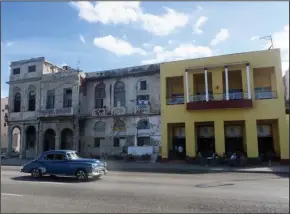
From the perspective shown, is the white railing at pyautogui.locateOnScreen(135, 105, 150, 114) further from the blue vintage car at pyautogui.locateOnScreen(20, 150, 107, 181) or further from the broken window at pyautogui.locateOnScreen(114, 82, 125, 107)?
the blue vintage car at pyautogui.locateOnScreen(20, 150, 107, 181)

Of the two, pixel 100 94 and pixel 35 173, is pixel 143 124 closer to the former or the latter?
pixel 100 94

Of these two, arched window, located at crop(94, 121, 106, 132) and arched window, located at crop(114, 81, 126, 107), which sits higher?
arched window, located at crop(114, 81, 126, 107)

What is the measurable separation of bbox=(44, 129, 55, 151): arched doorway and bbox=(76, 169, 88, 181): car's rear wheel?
2146cm

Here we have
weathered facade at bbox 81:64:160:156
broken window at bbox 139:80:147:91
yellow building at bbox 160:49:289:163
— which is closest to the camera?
yellow building at bbox 160:49:289:163

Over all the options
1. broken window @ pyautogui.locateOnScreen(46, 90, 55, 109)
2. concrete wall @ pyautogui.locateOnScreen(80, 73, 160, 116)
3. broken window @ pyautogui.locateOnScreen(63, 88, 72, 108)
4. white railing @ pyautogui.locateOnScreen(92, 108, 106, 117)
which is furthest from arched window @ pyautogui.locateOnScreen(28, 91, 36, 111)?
white railing @ pyautogui.locateOnScreen(92, 108, 106, 117)

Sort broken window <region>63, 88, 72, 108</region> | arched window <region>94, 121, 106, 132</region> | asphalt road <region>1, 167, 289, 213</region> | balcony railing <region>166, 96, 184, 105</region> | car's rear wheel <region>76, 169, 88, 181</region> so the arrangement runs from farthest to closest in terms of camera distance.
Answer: broken window <region>63, 88, 72, 108</region> → arched window <region>94, 121, 106, 132</region> → balcony railing <region>166, 96, 184, 105</region> → car's rear wheel <region>76, 169, 88, 181</region> → asphalt road <region>1, 167, 289, 213</region>

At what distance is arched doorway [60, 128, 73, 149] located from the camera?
111 ft

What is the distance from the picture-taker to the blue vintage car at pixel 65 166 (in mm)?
14359

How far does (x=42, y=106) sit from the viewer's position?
113ft

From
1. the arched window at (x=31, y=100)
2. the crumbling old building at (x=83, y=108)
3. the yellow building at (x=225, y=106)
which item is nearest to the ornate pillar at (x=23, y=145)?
the crumbling old building at (x=83, y=108)

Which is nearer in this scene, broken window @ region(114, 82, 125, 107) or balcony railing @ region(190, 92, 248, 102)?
balcony railing @ region(190, 92, 248, 102)

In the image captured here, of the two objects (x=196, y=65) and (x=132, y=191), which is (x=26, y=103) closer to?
(x=196, y=65)

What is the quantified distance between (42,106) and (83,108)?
4893 millimetres

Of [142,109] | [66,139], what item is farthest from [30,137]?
[142,109]
